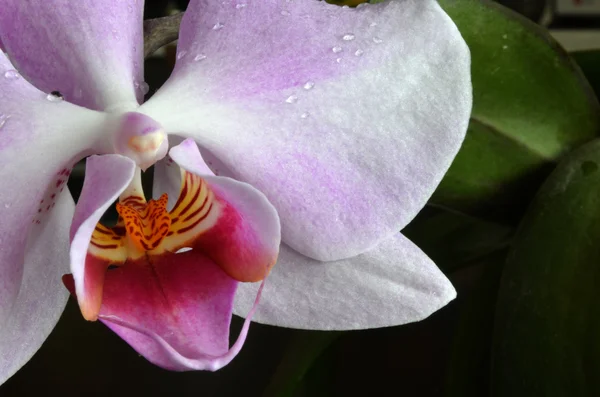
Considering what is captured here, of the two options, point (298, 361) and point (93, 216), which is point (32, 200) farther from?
point (298, 361)

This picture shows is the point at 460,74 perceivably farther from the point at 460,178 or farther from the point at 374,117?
the point at 460,178

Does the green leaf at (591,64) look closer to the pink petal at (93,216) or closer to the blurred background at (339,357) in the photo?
the blurred background at (339,357)

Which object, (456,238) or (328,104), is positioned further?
(456,238)

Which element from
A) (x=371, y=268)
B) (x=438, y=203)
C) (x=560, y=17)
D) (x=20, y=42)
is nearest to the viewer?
(x=20, y=42)

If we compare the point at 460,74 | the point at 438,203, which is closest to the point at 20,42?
the point at 460,74

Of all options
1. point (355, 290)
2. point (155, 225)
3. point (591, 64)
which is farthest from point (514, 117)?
point (155, 225)
